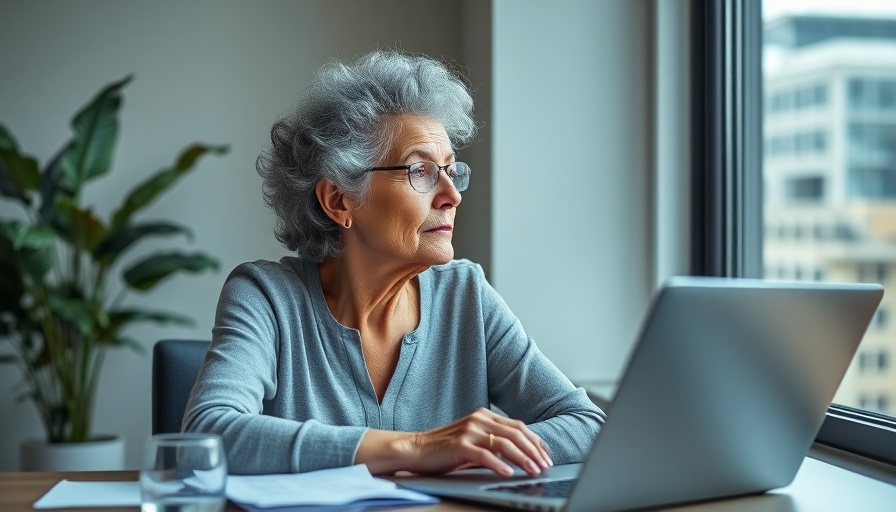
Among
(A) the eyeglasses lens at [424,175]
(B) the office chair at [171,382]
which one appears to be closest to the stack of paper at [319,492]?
(B) the office chair at [171,382]

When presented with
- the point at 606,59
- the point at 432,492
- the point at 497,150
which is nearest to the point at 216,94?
the point at 497,150

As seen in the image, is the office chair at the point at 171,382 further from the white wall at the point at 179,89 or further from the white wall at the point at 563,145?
the white wall at the point at 179,89

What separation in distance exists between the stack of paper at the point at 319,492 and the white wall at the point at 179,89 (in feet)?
8.24

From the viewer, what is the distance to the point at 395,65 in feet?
6.19

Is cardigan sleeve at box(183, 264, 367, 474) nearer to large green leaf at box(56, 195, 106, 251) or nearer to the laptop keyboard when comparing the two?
the laptop keyboard

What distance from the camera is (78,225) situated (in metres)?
3.37

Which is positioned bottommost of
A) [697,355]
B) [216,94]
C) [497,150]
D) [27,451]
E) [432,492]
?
[27,451]

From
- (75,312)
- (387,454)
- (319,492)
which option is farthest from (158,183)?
(319,492)

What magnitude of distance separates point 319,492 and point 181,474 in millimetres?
216

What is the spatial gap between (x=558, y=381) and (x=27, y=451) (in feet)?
7.73

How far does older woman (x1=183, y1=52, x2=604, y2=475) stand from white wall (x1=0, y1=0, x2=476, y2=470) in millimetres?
1801

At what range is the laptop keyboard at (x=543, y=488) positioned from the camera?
1.15 meters

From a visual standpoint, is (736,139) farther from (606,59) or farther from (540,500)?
(540,500)

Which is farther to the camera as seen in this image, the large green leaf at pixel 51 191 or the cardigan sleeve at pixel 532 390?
the large green leaf at pixel 51 191
